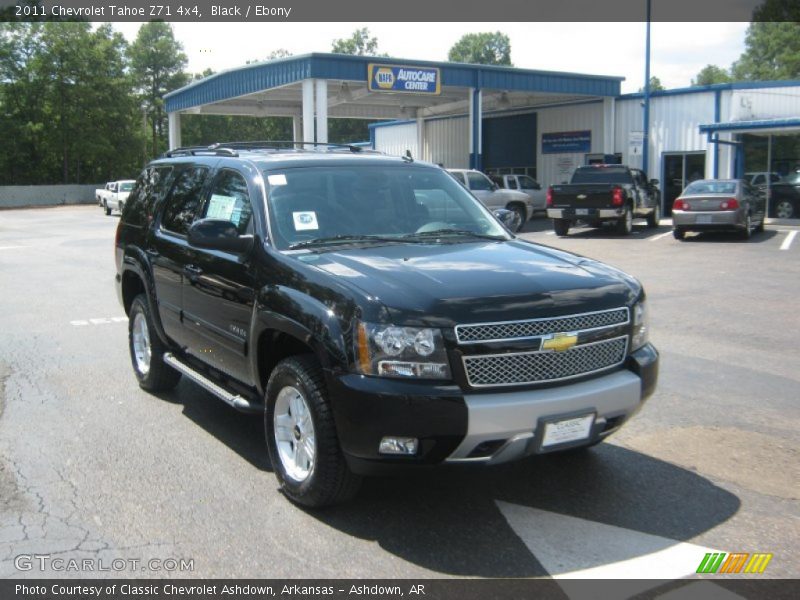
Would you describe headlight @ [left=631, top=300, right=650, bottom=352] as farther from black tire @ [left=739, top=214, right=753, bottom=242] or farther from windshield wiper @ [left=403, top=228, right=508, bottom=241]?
black tire @ [left=739, top=214, right=753, bottom=242]

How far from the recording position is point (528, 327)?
4035 millimetres

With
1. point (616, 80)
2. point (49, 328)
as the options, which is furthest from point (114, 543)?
point (616, 80)

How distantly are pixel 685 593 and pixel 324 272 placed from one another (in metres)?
2.28

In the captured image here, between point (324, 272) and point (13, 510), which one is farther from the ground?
point (324, 272)

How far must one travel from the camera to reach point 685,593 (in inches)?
140

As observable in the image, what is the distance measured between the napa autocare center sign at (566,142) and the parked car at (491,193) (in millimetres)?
8455

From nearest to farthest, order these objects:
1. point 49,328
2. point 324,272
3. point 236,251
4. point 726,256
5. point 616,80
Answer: point 324,272 → point 236,251 → point 49,328 → point 726,256 → point 616,80

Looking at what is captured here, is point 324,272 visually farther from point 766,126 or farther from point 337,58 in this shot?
point 766,126

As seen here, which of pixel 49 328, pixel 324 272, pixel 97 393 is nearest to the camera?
pixel 324 272

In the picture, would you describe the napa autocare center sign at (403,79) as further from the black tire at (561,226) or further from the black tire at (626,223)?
the black tire at (626,223)

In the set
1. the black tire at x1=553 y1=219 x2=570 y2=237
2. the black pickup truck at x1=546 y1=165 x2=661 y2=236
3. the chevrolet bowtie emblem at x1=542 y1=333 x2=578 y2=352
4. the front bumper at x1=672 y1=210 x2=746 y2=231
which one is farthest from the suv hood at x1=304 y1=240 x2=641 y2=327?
the black tire at x1=553 y1=219 x2=570 y2=237

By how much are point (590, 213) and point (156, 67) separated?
66.9 m

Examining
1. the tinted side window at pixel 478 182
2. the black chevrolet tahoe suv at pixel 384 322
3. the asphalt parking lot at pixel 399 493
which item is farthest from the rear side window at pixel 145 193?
the tinted side window at pixel 478 182

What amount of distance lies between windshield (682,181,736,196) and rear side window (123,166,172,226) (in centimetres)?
1672
